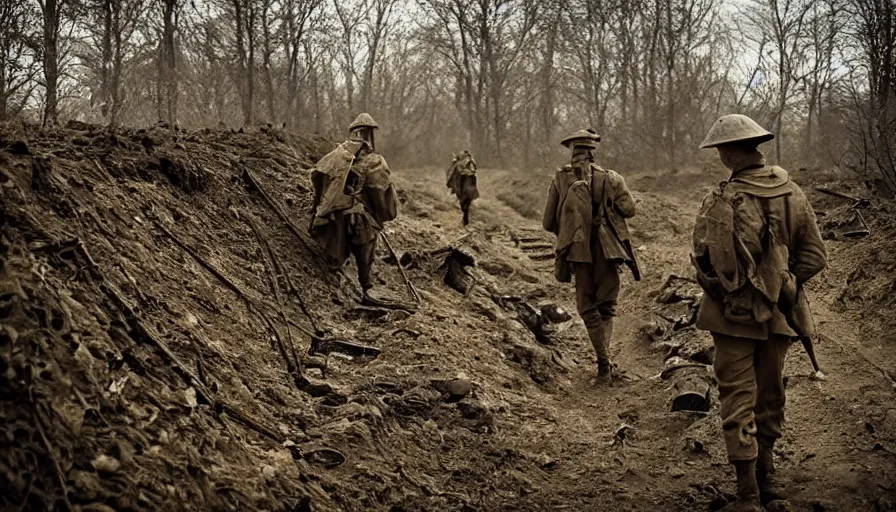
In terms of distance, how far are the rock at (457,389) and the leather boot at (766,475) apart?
2024 mm

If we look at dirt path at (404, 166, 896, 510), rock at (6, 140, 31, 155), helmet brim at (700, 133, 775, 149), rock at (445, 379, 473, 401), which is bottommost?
dirt path at (404, 166, 896, 510)

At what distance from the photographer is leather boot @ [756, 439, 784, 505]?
4.21 m

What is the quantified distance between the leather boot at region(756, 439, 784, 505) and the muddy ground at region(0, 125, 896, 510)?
3.8 inches

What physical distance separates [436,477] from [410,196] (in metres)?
12.5

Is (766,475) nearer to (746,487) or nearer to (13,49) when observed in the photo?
(746,487)

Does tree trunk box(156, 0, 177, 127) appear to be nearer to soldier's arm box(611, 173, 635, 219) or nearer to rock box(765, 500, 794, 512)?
soldier's arm box(611, 173, 635, 219)

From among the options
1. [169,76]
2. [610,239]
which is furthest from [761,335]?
[169,76]

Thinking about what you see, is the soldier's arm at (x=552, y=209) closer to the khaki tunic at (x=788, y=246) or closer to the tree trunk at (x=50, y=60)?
the khaki tunic at (x=788, y=246)

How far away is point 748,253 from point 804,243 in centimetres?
41

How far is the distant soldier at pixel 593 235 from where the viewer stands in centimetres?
690

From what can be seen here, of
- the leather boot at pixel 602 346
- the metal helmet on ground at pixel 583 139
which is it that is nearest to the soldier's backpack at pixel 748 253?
the leather boot at pixel 602 346

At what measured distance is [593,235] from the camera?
6.95 m

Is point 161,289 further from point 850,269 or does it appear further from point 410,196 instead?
point 410,196

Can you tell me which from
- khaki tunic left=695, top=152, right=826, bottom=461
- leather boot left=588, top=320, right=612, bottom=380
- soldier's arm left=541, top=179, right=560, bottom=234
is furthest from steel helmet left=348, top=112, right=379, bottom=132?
khaki tunic left=695, top=152, right=826, bottom=461
